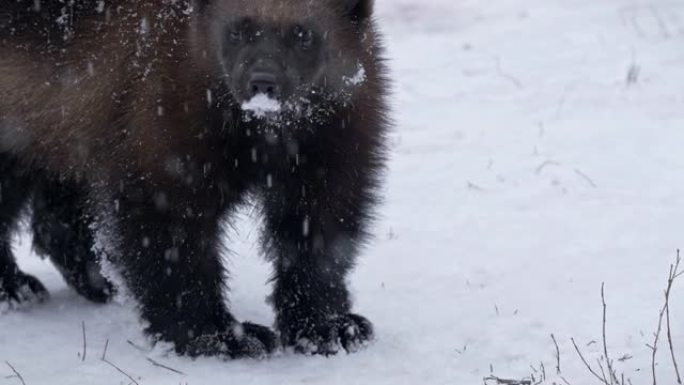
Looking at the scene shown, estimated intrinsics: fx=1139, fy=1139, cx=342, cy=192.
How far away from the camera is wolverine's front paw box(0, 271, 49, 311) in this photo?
5266mm

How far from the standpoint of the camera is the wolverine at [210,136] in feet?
13.9

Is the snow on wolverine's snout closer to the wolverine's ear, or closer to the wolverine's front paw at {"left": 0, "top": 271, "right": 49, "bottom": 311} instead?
the wolverine's ear

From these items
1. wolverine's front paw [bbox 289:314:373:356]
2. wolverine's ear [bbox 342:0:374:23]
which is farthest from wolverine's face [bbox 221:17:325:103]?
wolverine's front paw [bbox 289:314:373:356]

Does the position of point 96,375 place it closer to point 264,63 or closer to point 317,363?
point 317,363

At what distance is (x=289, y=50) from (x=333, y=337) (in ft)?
3.81

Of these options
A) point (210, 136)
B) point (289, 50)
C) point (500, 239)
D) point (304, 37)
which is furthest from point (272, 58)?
point (500, 239)

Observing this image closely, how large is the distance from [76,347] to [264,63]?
1.44 metres

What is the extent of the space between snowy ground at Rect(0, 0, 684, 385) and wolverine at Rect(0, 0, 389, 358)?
0.86 ft

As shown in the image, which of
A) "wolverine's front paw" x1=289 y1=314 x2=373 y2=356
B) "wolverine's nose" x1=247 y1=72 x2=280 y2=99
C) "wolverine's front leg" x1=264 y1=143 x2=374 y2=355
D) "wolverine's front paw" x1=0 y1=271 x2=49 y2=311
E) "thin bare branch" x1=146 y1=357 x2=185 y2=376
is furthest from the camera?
"wolverine's front paw" x1=0 y1=271 x2=49 y2=311

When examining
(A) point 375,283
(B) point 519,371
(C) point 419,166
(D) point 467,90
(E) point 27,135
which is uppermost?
(D) point 467,90

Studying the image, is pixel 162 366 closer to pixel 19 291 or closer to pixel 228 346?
pixel 228 346

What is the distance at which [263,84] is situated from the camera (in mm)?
3975

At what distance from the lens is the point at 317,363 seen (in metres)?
4.41

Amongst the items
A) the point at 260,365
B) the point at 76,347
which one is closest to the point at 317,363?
the point at 260,365
